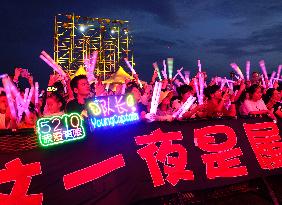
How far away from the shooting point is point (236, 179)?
682 centimetres

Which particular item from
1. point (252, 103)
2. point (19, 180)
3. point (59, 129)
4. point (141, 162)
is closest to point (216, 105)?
point (252, 103)

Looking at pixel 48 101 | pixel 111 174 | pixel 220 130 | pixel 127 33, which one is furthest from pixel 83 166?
pixel 127 33

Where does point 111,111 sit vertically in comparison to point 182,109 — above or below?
A: above

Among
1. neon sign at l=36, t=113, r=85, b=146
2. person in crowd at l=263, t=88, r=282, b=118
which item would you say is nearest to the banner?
neon sign at l=36, t=113, r=85, b=146

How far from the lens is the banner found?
4.68 m

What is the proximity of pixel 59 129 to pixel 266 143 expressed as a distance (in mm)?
4262

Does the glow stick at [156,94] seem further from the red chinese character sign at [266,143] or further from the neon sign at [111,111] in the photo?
the red chinese character sign at [266,143]

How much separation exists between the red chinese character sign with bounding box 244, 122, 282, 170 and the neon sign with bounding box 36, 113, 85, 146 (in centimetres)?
345

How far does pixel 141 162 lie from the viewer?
5828 millimetres

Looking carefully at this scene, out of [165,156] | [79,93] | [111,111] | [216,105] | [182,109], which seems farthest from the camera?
[216,105]

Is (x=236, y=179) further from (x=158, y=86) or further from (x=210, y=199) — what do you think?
(x=158, y=86)

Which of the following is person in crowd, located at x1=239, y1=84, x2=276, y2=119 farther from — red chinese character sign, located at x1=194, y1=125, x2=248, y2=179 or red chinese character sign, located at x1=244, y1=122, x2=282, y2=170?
red chinese character sign, located at x1=194, y1=125, x2=248, y2=179

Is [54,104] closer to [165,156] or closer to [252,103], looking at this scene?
[165,156]

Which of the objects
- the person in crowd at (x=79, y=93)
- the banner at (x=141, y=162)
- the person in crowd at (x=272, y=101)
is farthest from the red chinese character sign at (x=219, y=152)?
the person in crowd at (x=272, y=101)
